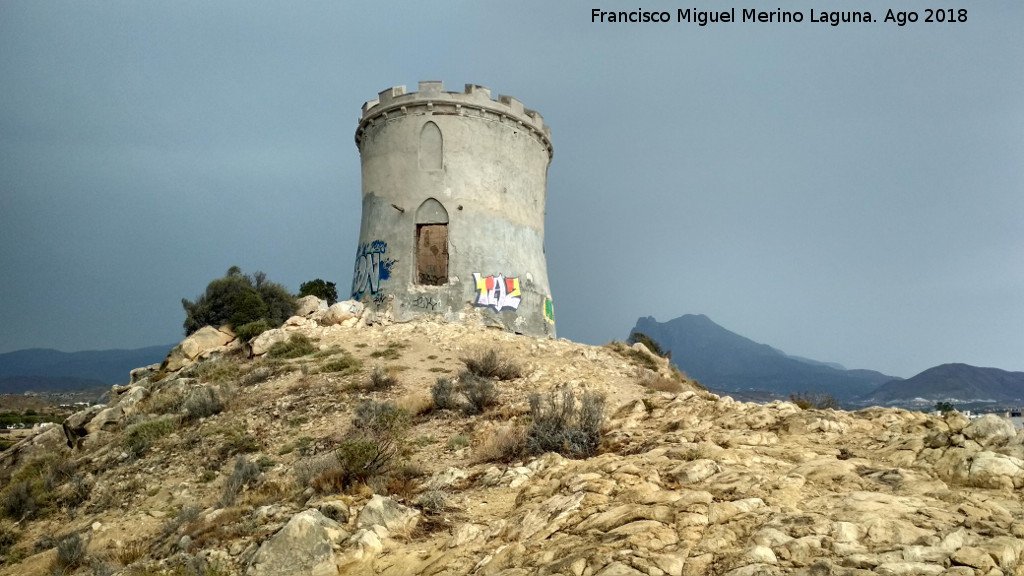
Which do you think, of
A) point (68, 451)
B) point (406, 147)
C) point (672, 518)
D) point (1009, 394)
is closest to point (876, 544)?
point (672, 518)

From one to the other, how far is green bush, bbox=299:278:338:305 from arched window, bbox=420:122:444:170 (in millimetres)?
7707

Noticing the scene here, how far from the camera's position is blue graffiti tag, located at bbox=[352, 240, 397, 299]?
20.1m

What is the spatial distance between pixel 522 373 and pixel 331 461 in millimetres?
6721

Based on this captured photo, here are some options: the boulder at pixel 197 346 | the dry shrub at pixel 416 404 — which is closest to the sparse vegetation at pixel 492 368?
the dry shrub at pixel 416 404

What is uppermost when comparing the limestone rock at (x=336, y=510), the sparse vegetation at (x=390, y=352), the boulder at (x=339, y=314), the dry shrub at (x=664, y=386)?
the boulder at (x=339, y=314)

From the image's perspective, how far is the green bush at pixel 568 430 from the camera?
321 inches

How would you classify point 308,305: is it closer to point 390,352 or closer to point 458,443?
point 390,352

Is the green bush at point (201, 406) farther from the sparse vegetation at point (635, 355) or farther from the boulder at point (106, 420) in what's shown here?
the sparse vegetation at point (635, 355)

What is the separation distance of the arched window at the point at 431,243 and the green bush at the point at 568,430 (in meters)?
11.2

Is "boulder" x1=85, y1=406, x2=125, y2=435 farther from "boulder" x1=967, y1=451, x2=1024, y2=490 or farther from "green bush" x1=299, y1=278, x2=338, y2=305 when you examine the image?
"boulder" x1=967, y1=451, x2=1024, y2=490

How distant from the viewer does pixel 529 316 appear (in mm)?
20531

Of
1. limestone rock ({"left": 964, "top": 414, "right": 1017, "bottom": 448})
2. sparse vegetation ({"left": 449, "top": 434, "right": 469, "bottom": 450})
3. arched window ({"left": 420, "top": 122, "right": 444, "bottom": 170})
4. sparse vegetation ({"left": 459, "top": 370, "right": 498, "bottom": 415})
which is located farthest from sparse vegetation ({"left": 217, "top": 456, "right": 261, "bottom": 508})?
arched window ({"left": 420, "top": 122, "right": 444, "bottom": 170})

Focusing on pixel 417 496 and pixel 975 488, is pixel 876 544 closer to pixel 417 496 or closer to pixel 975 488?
pixel 975 488

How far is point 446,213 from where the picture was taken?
1988 cm
